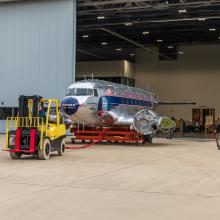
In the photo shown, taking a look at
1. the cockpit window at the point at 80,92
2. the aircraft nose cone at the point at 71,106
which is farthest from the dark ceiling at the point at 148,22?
the aircraft nose cone at the point at 71,106

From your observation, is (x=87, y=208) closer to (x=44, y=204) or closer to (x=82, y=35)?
(x=44, y=204)

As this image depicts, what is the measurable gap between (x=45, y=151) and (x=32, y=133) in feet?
2.83

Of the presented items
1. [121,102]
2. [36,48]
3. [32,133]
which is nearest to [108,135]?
[121,102]

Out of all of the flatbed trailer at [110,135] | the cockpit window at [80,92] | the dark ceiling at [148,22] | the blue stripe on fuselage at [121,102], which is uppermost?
the dark ceiling at [148,22]

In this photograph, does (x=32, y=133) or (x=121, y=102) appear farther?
(x=121, y=102)

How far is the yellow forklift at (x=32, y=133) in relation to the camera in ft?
53.4

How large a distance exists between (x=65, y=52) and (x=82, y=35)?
1247 cm

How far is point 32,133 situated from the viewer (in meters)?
16.2

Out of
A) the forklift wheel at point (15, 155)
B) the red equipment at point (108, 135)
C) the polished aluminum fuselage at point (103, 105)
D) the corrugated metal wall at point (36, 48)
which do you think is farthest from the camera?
the corrugated metal wall at point (36, 48)

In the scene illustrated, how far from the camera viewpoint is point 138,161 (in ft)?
53.9

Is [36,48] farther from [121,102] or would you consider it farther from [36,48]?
[121,102]

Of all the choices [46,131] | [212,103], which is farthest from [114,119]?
[212,103]

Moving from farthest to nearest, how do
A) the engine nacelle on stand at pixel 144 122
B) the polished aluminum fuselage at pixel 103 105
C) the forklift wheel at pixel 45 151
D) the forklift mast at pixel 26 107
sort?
the engine nacelle on stand at pixel 144 122
the polished aluminum fuselage at pixel 103 105
the forklift mast at pixel 26 107
the forklift wheel at pixel 45 151

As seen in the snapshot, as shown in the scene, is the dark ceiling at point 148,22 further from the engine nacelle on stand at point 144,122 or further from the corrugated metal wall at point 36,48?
the engine nacelle on stand at point 144,122
